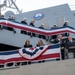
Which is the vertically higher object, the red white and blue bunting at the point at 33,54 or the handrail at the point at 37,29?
the handrail at the point at 37,29

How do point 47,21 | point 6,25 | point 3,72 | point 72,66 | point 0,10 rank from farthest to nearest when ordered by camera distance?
1. point 0,10
2. point 47,21
3. point 6,25
4. point 3,72
5. point 72,66

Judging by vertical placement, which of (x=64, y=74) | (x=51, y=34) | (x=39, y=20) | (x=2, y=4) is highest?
(x=2, y=4)

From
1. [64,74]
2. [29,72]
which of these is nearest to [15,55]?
[29,72]

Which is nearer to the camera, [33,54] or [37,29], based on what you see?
[33,54]

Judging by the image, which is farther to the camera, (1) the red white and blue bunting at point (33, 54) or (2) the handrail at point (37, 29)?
(2) the handrail at point (37, 29)

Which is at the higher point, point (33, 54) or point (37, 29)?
point (37, 29)

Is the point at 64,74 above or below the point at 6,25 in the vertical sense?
below

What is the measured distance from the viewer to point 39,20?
16344 mm

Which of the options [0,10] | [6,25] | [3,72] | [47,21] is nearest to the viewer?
Result: [3,72]

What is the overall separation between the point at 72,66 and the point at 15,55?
2330 mm

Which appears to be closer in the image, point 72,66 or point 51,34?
point 72,66

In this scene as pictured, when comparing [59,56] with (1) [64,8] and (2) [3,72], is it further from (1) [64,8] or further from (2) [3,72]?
(1) [64,8]

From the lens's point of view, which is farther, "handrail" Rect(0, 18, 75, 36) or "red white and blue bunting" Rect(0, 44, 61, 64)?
"handrail" Rect(0, 18, 75, 36)

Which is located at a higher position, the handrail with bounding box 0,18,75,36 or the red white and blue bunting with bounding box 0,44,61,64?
the handrail with bounding box 0,18,75,36
